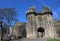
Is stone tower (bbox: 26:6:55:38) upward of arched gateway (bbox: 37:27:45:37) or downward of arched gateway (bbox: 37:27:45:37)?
upward

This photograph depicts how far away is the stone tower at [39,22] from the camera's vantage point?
43656 mm

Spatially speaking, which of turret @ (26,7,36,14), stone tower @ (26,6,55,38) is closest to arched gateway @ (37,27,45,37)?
stone tower @ (26,6,55,38)

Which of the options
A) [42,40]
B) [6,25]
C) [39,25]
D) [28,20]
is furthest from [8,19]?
[42,40]

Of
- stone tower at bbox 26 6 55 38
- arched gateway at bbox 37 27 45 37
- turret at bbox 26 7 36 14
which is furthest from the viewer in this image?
arched gateway at bbox 37 27 45 37

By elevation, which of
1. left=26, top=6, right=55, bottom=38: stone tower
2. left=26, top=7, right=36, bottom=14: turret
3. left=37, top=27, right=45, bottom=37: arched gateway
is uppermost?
left=26, top=7, right=36, bottom=14: turret

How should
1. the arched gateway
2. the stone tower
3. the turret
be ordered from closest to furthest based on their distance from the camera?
the stone tower
the turret
the arched gateway

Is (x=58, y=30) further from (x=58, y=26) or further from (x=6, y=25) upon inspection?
(x=6, y=25)

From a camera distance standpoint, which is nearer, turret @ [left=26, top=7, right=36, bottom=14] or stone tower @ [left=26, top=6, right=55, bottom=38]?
stone tower @ [left=26, top=6, right=55, bottom=38]

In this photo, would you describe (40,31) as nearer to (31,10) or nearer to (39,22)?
(39,22)

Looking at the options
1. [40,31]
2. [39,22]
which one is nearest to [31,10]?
[39,22]

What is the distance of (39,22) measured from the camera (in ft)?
148

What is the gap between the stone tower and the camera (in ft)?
143

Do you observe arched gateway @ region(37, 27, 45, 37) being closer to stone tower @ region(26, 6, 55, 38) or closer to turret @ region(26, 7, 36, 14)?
stone tower @ region(26, 6, 55, 38)

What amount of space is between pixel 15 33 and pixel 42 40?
2268 cm
